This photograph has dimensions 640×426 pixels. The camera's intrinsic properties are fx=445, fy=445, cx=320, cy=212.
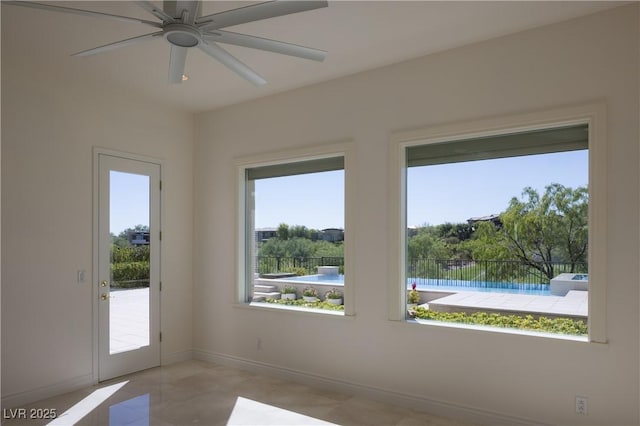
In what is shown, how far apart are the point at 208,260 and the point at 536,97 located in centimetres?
390

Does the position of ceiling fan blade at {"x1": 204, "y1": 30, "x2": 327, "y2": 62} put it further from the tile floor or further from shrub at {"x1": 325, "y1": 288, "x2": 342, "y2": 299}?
the tile floor

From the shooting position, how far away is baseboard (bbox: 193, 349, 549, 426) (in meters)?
3.44

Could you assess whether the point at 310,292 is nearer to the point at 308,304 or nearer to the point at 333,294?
the point at 308,304

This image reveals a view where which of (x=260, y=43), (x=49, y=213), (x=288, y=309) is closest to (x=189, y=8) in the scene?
(x=260, y=43)

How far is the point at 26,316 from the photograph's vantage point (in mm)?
3941

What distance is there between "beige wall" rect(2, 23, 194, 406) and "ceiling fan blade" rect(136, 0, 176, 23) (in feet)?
7.48

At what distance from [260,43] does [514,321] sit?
280 centimetres

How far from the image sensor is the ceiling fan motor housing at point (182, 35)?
233 centimetres

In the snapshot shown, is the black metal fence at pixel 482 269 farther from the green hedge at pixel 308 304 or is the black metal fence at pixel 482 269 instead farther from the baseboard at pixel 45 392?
the baseboard at pixel 45 392

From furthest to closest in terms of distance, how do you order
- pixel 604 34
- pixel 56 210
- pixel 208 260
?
pixel 208 260, pixel 56 210, pixel 604 34

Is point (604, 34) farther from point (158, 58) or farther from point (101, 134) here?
point (101, 134)

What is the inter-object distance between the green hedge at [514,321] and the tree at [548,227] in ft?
1.16

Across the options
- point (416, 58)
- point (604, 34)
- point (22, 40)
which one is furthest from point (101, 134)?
point (604, 34)

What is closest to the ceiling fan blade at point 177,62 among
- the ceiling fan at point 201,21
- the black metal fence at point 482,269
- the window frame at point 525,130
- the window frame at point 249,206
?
the ceiling fan at point 201,21
